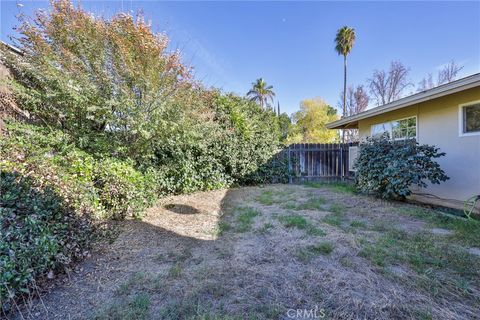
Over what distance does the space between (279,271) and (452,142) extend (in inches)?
208

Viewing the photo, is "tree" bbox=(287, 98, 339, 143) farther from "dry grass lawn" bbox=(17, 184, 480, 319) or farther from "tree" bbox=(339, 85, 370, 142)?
"dry grass lawn" bbox=(17, 184, 480, 319)

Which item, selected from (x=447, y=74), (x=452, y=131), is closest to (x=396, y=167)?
(x=452, y=131)

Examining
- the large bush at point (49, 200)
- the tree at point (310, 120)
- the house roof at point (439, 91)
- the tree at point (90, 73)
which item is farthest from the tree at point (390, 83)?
the large bush at point (49, 200)

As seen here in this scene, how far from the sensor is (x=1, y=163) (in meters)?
2.66

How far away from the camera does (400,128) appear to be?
6.43 m

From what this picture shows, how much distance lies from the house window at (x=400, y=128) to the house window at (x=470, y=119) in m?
1.21

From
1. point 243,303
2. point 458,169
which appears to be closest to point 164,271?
point 243,303

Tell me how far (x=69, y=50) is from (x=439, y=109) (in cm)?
802

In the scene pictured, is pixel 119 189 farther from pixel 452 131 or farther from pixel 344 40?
pixel 344 40

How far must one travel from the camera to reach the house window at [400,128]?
598cm

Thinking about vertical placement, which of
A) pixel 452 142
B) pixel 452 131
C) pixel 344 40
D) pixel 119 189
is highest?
pixel 344 40

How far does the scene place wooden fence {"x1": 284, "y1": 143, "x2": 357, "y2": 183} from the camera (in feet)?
27.8

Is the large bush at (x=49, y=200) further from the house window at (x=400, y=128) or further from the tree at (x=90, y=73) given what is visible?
the house window at (x=400, y=128)

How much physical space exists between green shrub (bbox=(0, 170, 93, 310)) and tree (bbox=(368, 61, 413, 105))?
21.0 m
